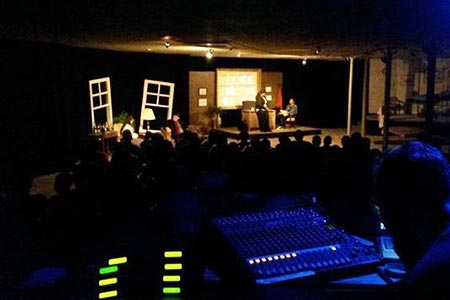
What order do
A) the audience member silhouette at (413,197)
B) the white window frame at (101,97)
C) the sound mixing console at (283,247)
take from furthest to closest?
the white window frame at (101,97) → the sound mixing console at (283,247) → the audience member silhouette at (413,197)

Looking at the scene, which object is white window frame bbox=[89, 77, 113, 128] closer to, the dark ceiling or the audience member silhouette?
the dark ceiling

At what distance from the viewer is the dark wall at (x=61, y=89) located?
7461mm

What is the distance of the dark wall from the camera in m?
7.46

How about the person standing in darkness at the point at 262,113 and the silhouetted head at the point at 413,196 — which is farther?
the person standing in darkness at the point at 262,113

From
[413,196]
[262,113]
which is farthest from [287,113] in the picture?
[413,196]

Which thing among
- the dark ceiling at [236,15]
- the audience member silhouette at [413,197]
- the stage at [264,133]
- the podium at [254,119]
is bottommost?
the stage at [264,133]

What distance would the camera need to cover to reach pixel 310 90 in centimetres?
→ 1814

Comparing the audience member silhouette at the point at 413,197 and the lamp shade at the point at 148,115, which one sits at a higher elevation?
the audience member silhouette at the point at 413,197

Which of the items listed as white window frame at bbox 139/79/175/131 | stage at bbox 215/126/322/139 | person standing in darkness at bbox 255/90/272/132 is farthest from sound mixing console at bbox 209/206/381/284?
person standing in darkness at bbox 255/90/272/132

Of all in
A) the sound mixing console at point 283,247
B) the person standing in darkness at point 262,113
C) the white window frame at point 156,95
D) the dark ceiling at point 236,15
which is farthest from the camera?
the person standing in darkness at point 262,113

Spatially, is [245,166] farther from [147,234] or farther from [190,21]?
[147,234]

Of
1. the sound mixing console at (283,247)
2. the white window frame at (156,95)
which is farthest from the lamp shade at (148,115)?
the sound mixing console at (283,247)

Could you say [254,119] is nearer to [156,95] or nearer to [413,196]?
[156,95]

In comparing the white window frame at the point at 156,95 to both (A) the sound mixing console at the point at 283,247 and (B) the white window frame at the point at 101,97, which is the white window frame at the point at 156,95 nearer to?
(B) the white window frame at the point at 101,97
